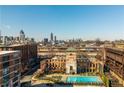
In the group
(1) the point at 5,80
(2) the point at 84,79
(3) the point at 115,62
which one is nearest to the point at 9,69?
(1) the point at 5,80

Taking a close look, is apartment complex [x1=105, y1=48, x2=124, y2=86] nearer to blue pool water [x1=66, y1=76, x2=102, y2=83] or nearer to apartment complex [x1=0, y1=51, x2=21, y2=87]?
blue pool water [x1=66, y1=76, x2=102, y2=83]

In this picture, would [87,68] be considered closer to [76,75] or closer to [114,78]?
[76,75]

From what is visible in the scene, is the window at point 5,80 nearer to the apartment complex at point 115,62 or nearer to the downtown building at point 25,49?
the downtown building at point 25,49

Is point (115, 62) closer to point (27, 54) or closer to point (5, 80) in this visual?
point (27, 54)

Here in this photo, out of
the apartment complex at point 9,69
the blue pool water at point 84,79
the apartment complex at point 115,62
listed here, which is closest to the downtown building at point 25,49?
the apartment complex at point 9,69

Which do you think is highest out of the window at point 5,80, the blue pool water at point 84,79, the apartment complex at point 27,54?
the apartment complex at point 27,54
